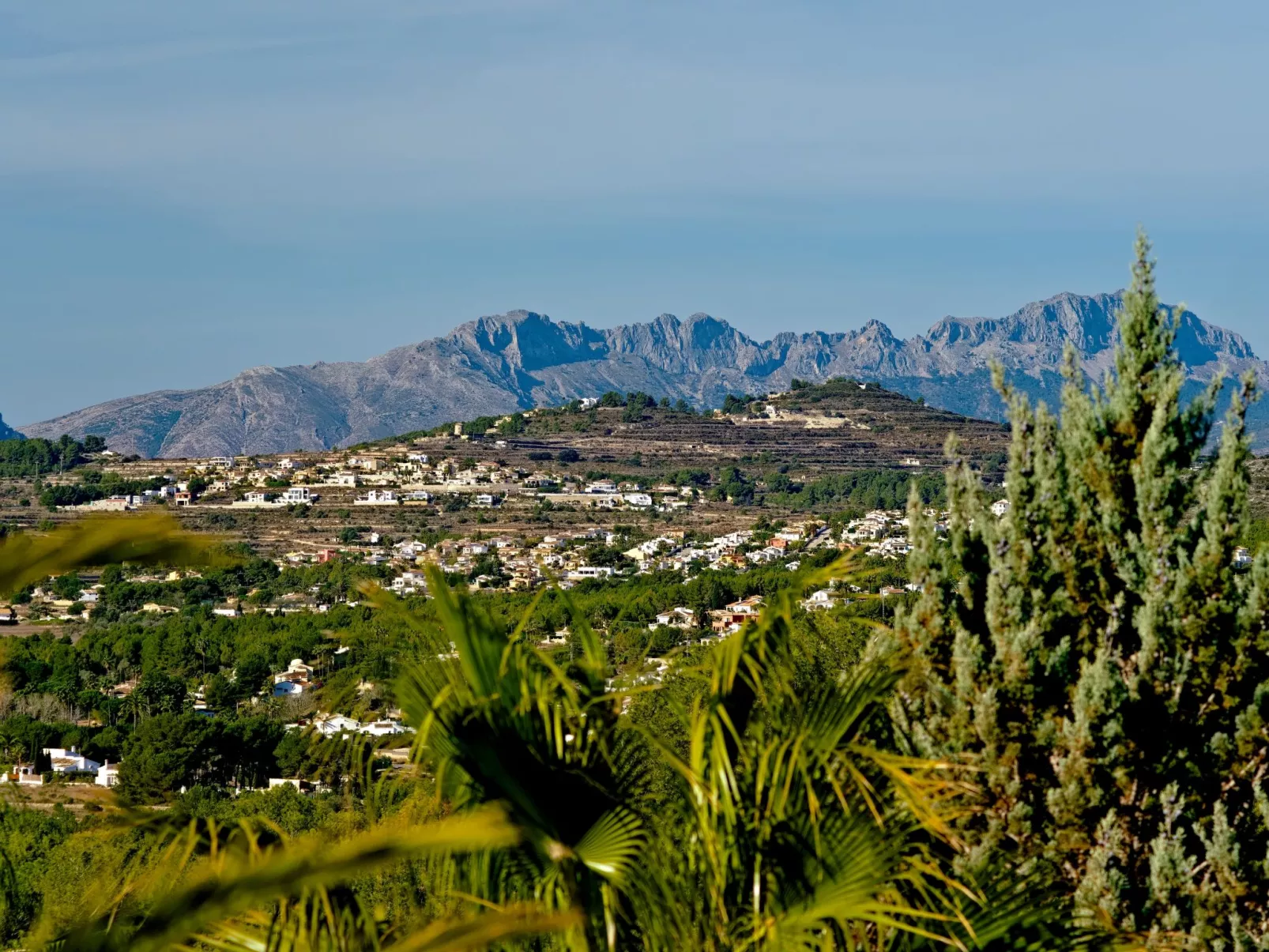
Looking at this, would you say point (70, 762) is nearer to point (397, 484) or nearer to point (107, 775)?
point (107, 775)

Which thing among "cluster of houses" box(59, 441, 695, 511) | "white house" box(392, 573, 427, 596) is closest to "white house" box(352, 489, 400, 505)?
"cluster of houses" box(59, 441, 695, 511)

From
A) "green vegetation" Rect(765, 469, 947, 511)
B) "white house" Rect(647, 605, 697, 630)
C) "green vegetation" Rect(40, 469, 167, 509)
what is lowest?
"white house" Rect(647, 605, 697, 630)

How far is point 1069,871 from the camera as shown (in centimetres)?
371

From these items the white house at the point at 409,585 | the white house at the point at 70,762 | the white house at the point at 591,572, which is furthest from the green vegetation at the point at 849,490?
the white house at the point at 70,762

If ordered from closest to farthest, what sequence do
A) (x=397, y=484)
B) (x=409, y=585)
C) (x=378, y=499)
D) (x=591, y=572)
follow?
(x=409, y=585)
(x=591, y=572)
(x=378, y=499)
(x=397, y=484)

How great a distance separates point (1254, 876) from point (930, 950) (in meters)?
1.52

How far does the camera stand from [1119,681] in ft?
12.0

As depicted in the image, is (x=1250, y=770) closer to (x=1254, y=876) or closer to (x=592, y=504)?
(x=1254, y=876)

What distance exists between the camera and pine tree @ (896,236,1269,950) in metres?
3.66

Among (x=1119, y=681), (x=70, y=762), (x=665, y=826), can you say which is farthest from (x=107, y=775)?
(x=665, y=826)

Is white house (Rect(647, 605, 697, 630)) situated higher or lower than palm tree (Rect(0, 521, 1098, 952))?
lower

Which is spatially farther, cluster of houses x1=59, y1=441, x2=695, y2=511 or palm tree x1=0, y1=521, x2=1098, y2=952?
cluster of houses x1=59, y1=441, x2=695, y2=511

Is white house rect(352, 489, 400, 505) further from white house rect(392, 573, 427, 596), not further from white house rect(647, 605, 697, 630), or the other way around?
white house rect(647, 605, 697, 630)

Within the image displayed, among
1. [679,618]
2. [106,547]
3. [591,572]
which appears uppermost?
[106,547]
